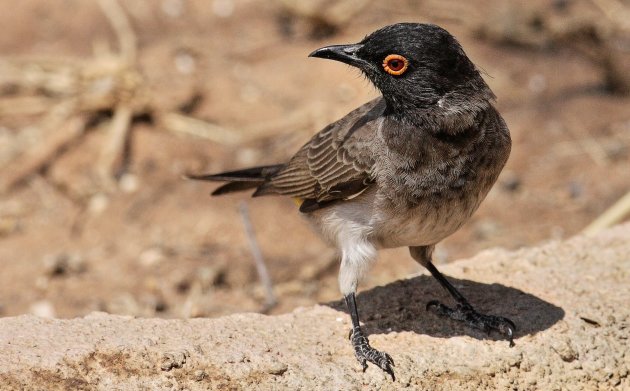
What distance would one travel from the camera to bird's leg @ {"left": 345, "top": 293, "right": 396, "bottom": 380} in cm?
439

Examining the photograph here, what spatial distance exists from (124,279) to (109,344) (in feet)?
10.9

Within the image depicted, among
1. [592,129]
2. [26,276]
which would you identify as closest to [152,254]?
[26,276]

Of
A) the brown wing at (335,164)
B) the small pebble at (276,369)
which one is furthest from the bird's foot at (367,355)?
the brown wing at (335,164)

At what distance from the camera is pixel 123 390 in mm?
4008

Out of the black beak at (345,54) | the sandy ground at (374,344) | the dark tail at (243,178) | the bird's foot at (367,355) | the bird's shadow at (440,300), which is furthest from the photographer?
the dark tail at (243,178)

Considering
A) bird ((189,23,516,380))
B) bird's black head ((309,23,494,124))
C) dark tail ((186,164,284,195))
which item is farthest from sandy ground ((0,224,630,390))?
bird's black head ((309,23,494,124))

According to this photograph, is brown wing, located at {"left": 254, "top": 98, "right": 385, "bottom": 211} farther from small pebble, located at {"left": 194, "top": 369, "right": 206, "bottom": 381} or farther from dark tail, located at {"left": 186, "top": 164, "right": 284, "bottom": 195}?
small pebble, located at {"left": 194, "top": 369, "right": 206, "bottom": 381}

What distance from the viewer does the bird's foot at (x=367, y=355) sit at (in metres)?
4.39

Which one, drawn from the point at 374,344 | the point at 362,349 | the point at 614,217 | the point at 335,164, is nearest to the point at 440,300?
the point at 374,344

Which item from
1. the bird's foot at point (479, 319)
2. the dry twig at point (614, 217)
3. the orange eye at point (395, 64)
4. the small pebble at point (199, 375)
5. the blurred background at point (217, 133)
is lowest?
the small pebble at point (199, 375)

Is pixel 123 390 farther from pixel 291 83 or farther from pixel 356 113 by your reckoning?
pixel 291 83

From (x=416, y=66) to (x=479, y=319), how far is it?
139 cm

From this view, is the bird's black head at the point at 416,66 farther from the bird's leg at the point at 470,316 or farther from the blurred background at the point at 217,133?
the blurred background at the point at 217,133

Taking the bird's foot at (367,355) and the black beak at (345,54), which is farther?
the black beak at (345,54)
